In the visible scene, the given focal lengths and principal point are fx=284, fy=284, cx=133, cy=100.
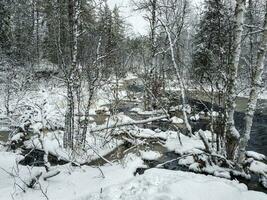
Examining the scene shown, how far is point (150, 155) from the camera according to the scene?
337 inches

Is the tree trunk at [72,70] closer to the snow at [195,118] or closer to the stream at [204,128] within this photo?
the stream at [204,128]

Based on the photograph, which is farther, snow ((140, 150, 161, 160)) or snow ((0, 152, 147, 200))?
snow ((140, 150, 161, 160))

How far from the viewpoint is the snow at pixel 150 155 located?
844 cm

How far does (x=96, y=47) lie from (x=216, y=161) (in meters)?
4.53

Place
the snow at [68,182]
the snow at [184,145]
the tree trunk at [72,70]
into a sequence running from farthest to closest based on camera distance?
the snow at [184,145]
the tree trunk at [72,70]
the snow at [68,182]

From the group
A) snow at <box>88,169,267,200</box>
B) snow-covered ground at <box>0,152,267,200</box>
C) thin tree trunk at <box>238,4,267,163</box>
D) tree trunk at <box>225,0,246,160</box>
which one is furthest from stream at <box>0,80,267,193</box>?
snow at <box>88,169,267,200</box>

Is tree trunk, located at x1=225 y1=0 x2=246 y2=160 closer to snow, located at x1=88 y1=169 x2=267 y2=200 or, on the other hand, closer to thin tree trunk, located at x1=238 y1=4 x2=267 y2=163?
thin tree trunk, located at x1=238 y1=4 x2=267 y2=163

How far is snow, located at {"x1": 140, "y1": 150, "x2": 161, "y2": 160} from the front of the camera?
8.44 metres

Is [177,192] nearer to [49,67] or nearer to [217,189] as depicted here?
[217,189]

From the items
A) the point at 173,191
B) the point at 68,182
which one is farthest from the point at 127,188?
the point at 68,182

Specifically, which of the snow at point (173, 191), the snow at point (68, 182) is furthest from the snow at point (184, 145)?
the snow at point (173, 191)

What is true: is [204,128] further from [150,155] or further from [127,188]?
[127,188]

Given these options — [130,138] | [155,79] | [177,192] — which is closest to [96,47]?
[130,138]

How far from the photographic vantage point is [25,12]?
1138 inches
